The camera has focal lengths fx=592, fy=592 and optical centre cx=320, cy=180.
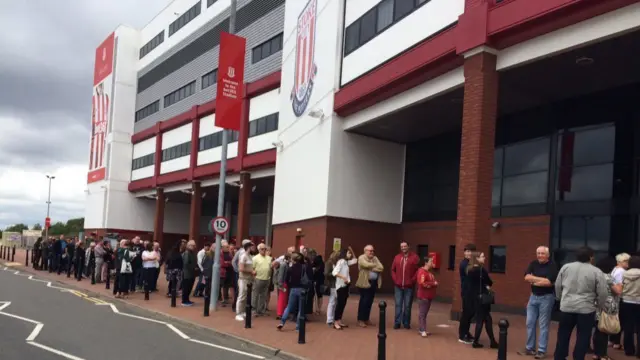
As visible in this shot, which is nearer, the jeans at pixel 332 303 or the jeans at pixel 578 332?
the jeans at pixel 578 332

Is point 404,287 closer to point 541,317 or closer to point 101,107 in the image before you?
point 541,317

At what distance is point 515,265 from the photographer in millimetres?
16750

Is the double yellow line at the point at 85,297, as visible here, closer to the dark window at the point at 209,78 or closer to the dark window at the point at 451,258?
the dark window at the point at 451,258

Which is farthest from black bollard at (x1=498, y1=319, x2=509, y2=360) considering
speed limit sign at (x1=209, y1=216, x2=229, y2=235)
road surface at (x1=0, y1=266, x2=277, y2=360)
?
speed limit sign at (x1=209, y1=216, x2=229, y2=235)

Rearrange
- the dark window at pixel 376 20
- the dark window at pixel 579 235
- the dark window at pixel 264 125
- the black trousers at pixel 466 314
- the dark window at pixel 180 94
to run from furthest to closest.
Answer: the dark window at pixel 180 94, the dark window at pixel 264 125, the dark window at pixel 376 20, the dark window at pixel 579 235, the black trousers at pixel 466 314

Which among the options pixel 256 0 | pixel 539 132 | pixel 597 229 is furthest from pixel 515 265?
pixel 256 0

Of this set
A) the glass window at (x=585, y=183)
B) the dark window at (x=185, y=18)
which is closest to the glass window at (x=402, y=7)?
the glass window at (x=585, y=183)

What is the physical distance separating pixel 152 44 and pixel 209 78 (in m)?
12.1

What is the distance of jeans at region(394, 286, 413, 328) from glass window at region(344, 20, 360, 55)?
994 centimetres

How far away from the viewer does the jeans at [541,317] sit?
31.2ft

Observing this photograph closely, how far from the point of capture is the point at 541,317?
9648 mm

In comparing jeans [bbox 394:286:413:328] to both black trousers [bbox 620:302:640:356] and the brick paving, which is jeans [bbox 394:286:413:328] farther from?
black trousers [bbox 620:302:640:356]

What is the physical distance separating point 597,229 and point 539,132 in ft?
11.2

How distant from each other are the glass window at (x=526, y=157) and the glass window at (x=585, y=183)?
78cm
